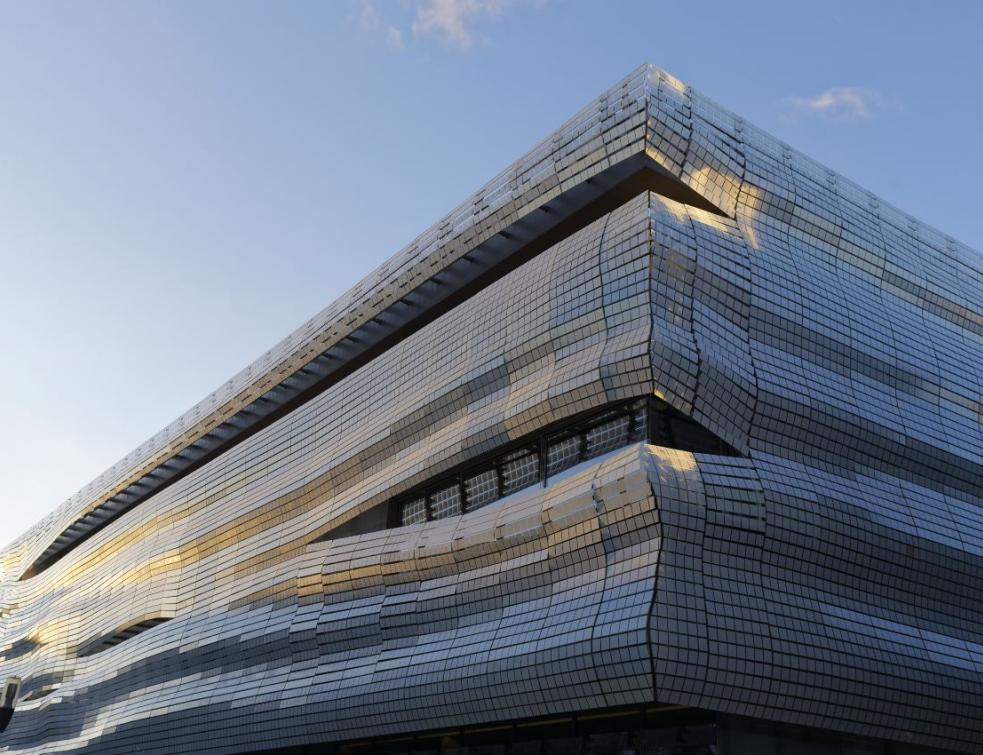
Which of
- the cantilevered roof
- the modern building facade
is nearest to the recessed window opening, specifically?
the modern building facade

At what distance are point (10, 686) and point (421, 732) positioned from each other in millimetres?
30482

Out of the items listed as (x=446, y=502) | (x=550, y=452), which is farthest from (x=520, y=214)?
(x=446, y=502)

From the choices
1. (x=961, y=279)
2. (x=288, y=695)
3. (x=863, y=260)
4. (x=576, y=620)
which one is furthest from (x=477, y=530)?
(x=961, y=279)

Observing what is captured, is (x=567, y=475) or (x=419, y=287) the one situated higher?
(x=419, y=287)

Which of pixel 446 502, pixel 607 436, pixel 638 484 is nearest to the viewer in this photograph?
pixel 638 484

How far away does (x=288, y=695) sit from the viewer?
170ft

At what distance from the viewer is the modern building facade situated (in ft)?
120

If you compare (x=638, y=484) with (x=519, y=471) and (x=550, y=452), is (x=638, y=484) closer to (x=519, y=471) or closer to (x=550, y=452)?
(x=550, y=452)

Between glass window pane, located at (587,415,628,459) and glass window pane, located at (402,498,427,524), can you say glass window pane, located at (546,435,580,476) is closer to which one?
glass window pane, located at (587,415,628,459)

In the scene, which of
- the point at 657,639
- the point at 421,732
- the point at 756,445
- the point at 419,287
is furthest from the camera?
the point at 419,287

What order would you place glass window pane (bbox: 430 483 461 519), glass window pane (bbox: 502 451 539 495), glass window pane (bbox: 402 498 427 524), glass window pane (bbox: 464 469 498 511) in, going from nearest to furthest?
glass window pane (bbox: 502 451 539 495)
glass window pane (bbox: 464 469 498 511)
glass window pane (bbox: 430 483 461 519)
glass window pane (bbox: 402 498 427 524)

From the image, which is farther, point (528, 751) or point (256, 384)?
point (256, 384)

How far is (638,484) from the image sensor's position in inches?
1423

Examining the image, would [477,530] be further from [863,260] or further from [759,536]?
[863,260]
